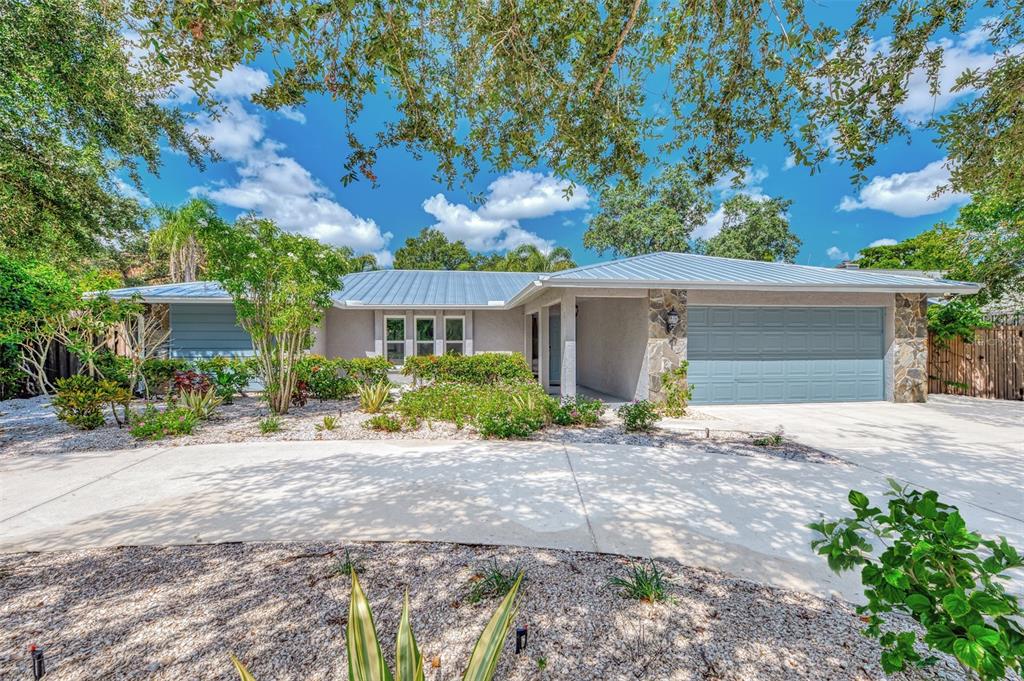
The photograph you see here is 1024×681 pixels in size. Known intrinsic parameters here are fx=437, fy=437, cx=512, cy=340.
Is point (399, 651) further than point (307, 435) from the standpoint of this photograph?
No

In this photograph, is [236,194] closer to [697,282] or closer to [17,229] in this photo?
[17,229]

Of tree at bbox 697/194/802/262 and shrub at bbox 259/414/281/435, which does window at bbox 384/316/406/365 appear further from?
tree at bbox 697/194/802/262

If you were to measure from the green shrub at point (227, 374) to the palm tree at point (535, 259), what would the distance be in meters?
19.0

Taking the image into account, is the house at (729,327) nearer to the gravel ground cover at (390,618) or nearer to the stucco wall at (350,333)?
the stucco wall at (350,333)

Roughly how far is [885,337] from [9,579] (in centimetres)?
1412

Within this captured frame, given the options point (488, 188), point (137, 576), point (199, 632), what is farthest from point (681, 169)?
point (137, 576)

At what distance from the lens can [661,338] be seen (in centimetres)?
939

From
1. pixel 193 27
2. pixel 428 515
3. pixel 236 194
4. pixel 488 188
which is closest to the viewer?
pixel 193 27

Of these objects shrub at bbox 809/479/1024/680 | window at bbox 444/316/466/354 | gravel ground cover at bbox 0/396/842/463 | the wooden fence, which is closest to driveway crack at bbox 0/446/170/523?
gravel ground cover at bbox 0/396/842/463

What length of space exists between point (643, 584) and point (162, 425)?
24.1 feet

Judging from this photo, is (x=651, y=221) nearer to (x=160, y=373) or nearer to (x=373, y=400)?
(x=373, y=400)

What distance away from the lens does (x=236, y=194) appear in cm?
1253

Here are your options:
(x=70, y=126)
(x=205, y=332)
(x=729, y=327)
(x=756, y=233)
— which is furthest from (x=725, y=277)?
(x=756, y=233)

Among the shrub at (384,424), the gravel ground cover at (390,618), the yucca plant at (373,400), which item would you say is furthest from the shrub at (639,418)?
the yucca plant at (373,400)
